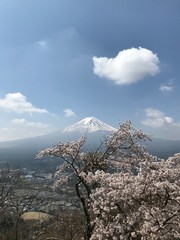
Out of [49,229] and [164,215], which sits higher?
[164,215]

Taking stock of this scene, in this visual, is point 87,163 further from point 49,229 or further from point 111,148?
point 49,229

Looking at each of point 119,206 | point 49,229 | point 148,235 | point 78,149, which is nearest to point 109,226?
point 119,206

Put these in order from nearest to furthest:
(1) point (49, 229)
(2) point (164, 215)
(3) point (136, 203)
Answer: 1. (2) point (164, 215)
2. (3) point (136, 203)
3. (1) point (49, 229)

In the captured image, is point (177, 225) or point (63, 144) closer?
point (177, 225)

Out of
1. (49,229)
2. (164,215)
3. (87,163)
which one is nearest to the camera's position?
(164,215)

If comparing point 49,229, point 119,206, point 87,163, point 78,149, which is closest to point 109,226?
point 119,206

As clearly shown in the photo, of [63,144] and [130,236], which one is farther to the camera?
[63,144]

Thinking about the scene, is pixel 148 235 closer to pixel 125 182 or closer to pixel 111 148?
pixel 125 182

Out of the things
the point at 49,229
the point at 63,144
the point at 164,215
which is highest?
Result: the point at 63,144

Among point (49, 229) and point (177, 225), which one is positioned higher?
point (177, 225)
